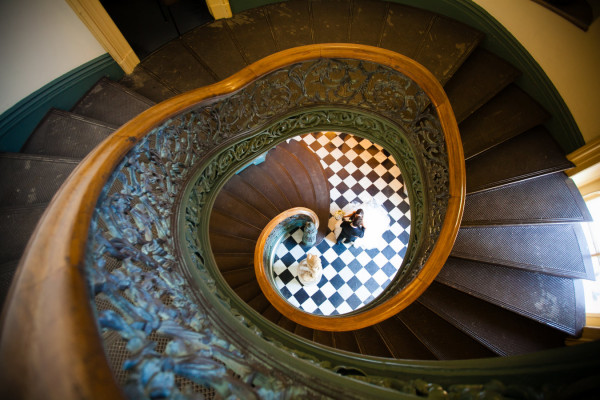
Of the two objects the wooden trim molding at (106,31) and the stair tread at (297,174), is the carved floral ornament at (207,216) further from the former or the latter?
the stair tread at (297,174)

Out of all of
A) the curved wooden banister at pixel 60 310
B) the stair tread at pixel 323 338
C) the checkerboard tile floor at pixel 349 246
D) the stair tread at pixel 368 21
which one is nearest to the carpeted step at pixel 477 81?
the stair tread at pixel 368 21

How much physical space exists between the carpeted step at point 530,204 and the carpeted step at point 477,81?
84 centimetres

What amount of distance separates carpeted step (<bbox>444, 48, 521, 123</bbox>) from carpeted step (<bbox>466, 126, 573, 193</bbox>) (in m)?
0.50

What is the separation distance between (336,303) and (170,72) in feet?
15.0

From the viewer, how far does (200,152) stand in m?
2.75

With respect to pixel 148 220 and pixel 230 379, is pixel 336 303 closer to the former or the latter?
pixel 148 220

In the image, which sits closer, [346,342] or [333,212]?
[346,342]

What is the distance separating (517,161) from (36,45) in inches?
183

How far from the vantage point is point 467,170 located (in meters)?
3.09

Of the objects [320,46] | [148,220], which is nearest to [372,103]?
[320,46]

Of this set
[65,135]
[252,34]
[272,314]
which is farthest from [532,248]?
[65,135]

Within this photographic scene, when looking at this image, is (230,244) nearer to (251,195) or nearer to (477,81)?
(251,195)

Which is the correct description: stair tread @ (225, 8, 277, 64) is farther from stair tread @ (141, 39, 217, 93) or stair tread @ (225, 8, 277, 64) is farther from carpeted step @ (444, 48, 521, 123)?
carpeted step @ (444, 48, 521, 123)

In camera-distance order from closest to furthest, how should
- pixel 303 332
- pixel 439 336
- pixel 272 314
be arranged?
pixel 439 336
pixel 303 332
pixel 272 314
